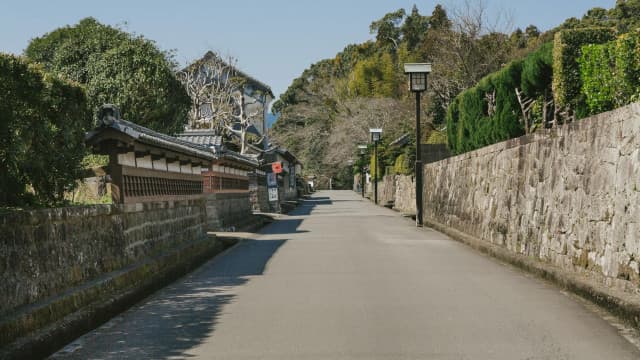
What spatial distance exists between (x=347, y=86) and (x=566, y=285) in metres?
86.7

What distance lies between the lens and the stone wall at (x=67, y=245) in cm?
725

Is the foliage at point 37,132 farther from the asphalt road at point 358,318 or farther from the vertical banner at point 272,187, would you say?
the vertical banner at point 272,187

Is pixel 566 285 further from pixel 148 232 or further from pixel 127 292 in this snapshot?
pixel 148 232

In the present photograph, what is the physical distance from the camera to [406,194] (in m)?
43.5

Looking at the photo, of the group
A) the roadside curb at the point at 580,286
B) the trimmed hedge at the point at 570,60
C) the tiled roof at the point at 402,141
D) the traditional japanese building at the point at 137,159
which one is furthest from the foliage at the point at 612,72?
the tiled roof at the point at 402,141

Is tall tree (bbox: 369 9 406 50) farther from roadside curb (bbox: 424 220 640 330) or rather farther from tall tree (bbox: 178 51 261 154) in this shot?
roadside curb (bbox: 424 220 640 330)

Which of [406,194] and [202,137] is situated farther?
[406,194]

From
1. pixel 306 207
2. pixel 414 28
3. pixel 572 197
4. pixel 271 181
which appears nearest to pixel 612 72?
pixel 572 197

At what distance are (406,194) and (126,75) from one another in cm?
1635

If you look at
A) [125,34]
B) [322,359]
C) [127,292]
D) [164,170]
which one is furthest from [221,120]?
[322,359]

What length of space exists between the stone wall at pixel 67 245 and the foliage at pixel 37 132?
10.8 ft

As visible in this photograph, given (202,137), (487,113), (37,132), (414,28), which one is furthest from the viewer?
(414,28)

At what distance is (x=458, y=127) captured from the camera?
26594mm

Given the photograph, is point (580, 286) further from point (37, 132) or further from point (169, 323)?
point (37, 132)
